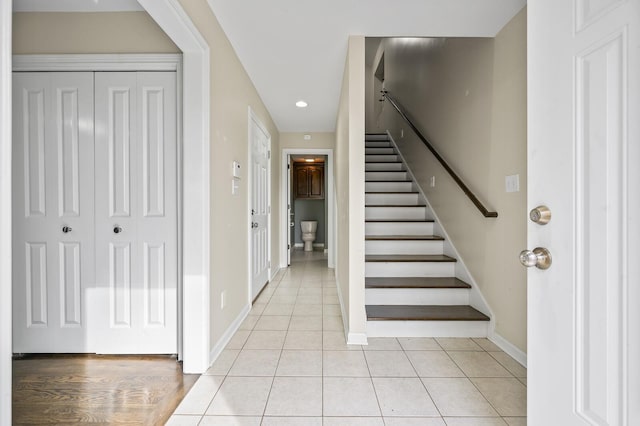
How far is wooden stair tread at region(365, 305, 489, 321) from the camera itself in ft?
8.12

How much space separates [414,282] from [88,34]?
3.20 m

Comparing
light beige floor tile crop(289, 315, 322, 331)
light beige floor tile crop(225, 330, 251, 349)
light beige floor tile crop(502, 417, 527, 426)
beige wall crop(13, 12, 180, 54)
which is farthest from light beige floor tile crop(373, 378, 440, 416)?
beige wall crop(13, 12, 180, 54)

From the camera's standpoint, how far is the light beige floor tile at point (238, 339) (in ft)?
7.75

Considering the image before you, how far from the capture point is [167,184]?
2.16 metres

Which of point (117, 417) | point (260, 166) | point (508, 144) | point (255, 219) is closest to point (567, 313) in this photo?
point (508, 144)

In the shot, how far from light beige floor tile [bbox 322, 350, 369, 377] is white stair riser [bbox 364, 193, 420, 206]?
2.14 m

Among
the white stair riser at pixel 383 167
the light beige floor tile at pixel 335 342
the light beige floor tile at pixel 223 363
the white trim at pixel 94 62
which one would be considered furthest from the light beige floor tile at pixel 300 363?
the white stair riser at pixel 383 167

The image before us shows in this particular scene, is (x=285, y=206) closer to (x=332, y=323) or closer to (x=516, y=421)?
(x=332, y=323)

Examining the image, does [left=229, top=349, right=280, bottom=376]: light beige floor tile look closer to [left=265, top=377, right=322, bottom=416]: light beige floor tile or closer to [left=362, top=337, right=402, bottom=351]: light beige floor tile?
[left=265, top=377, right=322, bottom=416]: light beige floor tile

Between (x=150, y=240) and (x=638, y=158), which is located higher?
(x=638, y=158)

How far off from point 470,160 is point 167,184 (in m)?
2.49

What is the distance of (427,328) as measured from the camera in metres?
2.49

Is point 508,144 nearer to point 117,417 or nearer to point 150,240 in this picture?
point 150,240

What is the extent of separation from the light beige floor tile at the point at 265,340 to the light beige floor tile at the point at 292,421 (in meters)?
0.82
